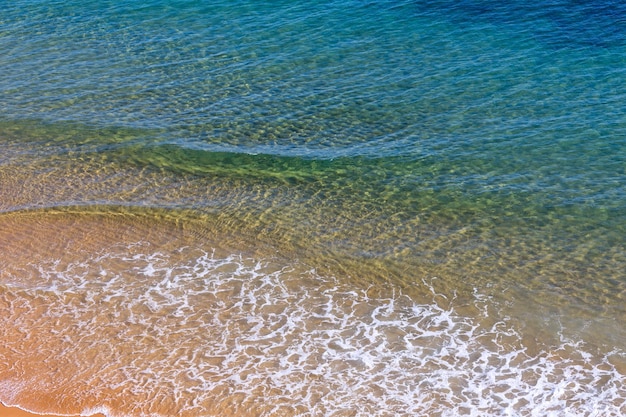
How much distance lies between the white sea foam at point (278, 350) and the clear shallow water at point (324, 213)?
4 cm

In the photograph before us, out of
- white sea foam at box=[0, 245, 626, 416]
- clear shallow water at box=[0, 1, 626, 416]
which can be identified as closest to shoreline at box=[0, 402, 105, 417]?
clear shallow water at box=[0, 1, 626, 416]

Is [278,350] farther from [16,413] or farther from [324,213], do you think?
[324,213]

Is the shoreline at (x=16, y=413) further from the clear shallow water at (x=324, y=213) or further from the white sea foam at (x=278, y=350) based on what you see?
the white sea foam at (x=278, y=350)

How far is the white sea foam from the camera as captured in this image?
9.80 m

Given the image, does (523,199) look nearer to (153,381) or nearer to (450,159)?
(450,159)

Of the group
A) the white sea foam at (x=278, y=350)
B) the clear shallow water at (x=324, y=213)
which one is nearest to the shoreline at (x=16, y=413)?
the clear shallow water at (x=324, y=213)

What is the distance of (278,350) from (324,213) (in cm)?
397

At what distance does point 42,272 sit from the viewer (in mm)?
12625

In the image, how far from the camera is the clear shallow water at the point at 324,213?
1031 centimetres

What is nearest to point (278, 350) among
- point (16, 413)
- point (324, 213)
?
point (16, 413)

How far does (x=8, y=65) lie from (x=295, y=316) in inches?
542

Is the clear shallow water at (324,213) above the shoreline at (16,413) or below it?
below

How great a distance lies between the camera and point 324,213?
1414 centimetres

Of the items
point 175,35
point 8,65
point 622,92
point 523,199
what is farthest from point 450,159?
point 8,65
